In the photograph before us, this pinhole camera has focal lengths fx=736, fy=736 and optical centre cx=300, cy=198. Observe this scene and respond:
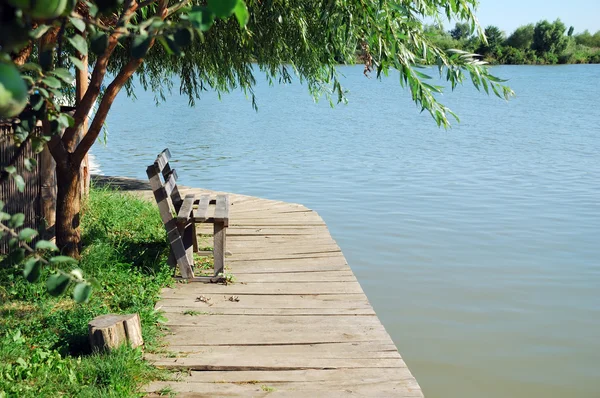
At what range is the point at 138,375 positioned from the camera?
4.13 meters

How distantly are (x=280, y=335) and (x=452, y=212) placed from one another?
26.4 ft

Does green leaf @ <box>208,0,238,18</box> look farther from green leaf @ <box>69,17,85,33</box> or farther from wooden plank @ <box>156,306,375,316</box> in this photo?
wooden plank @ <box>156,306,375,316</box>

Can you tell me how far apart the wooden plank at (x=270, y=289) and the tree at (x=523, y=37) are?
9133 centimetres

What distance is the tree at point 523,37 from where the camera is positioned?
91.1 meters

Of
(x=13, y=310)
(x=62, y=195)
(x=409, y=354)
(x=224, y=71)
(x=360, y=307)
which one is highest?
(x=224, y=71)

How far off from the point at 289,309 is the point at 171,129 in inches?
867

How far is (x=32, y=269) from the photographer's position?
111cm

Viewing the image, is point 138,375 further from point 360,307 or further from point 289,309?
point 360,307

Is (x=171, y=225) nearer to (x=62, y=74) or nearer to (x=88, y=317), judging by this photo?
(x=88, y=317)

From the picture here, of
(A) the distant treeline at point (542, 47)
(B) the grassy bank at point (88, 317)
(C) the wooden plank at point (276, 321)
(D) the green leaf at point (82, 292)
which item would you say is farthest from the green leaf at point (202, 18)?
(A) the distant treeline at point (542, 47)

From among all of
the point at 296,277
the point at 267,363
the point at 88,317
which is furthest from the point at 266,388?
the point at 296,277

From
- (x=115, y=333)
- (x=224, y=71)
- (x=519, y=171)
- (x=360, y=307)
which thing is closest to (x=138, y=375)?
(x=115, y=333)

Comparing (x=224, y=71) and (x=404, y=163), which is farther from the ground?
(x=224, y=71)

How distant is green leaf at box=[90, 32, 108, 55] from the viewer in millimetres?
1125
